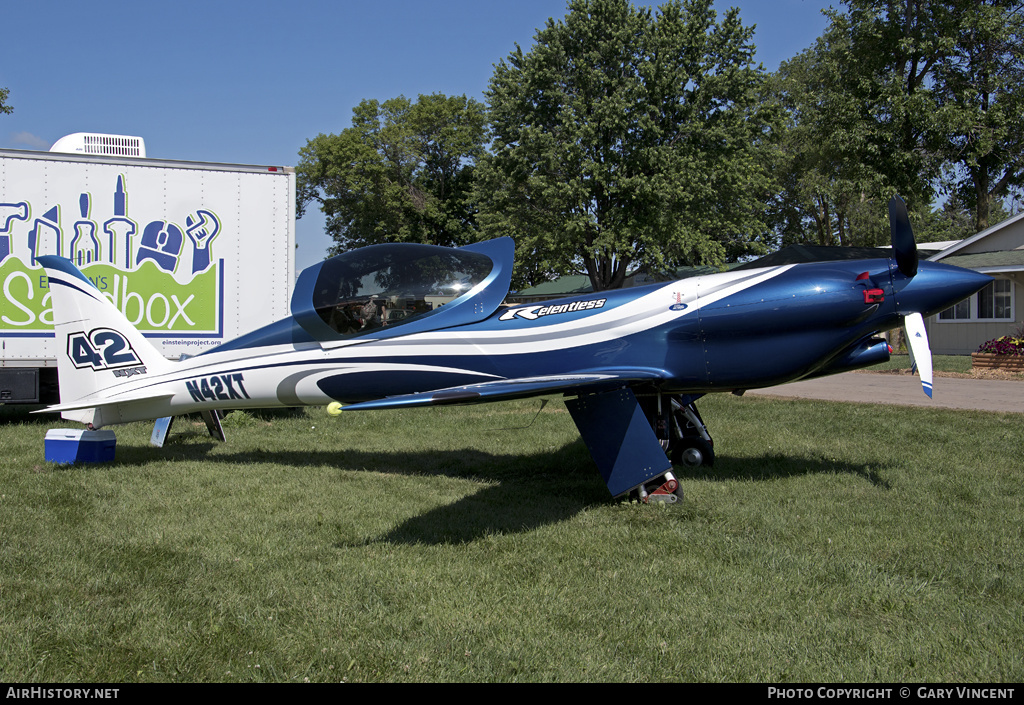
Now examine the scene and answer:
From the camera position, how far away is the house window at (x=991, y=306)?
77.0ft

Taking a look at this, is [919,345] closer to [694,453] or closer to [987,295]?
[694,453]

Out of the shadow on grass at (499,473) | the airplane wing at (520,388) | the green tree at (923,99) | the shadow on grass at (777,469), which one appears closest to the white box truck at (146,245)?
the shadow on grass at (499,473)

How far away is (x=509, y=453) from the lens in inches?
331

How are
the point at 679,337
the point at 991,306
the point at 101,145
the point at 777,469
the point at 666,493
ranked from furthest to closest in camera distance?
the point at 991,306 < the point at 101,145 < the point at 777,469 < the point at 679,337 < the point at 666,493

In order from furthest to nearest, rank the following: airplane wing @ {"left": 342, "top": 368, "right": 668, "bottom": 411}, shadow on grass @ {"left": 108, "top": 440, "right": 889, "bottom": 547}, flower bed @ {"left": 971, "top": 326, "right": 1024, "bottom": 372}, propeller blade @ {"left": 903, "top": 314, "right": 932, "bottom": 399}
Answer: flower bed @ {"left": 971, "top": 326, "right": 1024, "bottom": 372} → propeller blade @ {"left": 903, "top": 314, "right": 932, "bottom": 399} → shadow on grass @ {"left": 108, "top": 440, "right": 889, "bottom": 547} → airplane wing @ {"left": 342, "top": 368, "right": 668, "bottom": 411}

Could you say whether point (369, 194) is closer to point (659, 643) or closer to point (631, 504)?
point (631, 504)

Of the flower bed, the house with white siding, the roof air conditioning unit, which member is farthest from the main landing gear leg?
the house with white siding

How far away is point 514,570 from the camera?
4223 mm

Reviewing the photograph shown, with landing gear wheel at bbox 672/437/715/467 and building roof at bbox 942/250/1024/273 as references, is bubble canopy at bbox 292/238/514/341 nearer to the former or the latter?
landing gear wheel at bbox 672/437/715/467

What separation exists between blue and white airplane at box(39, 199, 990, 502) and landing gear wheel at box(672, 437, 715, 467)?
13mm

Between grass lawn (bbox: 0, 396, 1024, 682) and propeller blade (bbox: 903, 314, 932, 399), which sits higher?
propeller blade (bbox: 903, 314, 932, 399)

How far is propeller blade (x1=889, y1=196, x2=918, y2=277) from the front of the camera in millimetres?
5406

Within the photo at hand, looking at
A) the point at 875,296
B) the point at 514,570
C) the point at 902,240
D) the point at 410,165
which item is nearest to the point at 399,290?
the point at 514,570

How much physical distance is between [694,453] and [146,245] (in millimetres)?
8910
